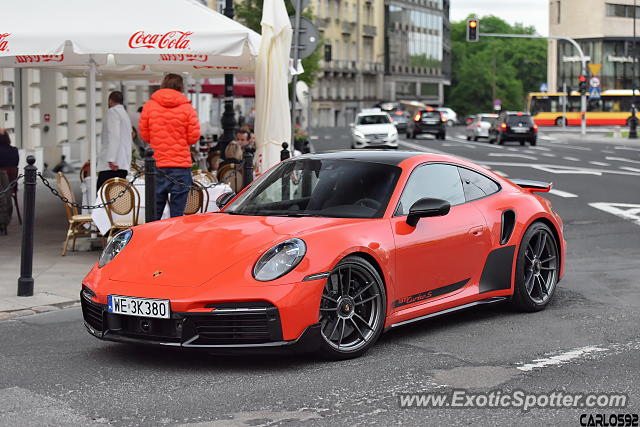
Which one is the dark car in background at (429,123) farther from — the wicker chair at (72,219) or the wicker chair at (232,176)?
the wicker chair at (72,219)

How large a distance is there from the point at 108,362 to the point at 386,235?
1.81 metres

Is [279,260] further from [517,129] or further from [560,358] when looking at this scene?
[517,129]

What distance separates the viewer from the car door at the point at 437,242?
24.6ft

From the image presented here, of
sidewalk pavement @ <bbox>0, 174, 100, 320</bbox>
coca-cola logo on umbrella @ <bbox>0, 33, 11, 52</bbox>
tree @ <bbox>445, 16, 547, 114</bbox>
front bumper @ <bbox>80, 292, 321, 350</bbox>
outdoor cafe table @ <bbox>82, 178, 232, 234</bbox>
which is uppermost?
tree @ <bbox>445, 16, 547, 114</bbox>

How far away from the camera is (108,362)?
275 inches

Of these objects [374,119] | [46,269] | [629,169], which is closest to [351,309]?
[46,269]

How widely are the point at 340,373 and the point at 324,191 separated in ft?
5.19

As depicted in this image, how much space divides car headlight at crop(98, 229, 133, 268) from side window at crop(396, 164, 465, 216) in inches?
67.1

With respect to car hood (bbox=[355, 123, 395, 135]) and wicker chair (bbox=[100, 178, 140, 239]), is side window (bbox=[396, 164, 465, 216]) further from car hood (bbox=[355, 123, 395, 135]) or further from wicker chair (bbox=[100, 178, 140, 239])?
car hood (bbox=[355, 123, 395, 135])

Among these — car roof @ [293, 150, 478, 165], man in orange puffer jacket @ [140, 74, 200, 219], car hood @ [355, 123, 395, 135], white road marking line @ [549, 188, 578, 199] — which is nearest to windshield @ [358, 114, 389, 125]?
car hood @ [355, 123, 395, 135]

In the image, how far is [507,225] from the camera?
857cm

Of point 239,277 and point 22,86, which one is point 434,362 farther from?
point 22,86

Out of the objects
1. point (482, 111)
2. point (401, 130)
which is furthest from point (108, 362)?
point (482, 111)

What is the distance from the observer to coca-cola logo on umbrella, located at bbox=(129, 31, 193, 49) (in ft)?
39.3
